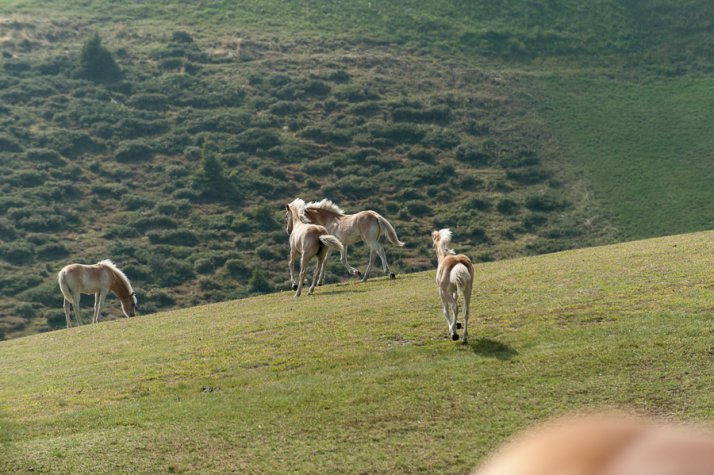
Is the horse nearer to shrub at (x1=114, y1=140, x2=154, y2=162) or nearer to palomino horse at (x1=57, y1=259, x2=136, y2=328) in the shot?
palomino horse at (x1=57, y1=259, x2=136, y2=328)

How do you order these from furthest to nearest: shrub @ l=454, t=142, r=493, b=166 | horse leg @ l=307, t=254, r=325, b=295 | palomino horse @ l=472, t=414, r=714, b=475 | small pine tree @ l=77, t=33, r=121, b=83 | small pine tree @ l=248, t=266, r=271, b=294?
small pine tree @ l=77, t=33, r=121, b=83, shrub @ l=454, t=142, r=493, b=166, small pine tree @ l=248, t=266, r=271, b=294, horse leg @ l=307, t=254, r=325, b=295, palomino horse @ l=472, t=414, r=714, b=475

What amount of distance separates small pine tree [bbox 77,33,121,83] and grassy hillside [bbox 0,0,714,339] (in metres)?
0.41

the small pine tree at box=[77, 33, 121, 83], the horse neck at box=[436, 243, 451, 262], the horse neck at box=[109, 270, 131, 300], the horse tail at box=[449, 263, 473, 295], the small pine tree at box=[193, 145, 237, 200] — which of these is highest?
the horse tail at box=[449, 263, 473, 295]

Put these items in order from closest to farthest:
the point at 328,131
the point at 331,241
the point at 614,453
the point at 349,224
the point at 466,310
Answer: the point at 614,453, the point at 466,310, the point at 331,241, the point at 349,224, the point at 328,131

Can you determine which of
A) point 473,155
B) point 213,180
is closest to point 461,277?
point 213,180

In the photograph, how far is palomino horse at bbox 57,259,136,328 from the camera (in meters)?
27.2

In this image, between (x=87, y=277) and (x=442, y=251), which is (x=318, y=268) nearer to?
(x=87, y=277)

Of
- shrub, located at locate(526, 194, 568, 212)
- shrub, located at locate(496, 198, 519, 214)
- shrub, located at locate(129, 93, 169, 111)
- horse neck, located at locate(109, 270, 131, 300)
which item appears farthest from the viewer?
shrub, located at locate(129, 93, 169, 111)

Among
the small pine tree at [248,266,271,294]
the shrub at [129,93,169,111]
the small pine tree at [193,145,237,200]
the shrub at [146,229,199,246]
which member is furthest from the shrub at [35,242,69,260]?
the shrub at [129,93,169,111]

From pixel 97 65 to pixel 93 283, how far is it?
46207mm

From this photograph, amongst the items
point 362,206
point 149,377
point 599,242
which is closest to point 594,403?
point 149,377

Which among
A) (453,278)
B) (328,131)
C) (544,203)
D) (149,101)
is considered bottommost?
(544,203)

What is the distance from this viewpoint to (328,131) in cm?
6412

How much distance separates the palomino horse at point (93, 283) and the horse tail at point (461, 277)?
1412 centimetres
